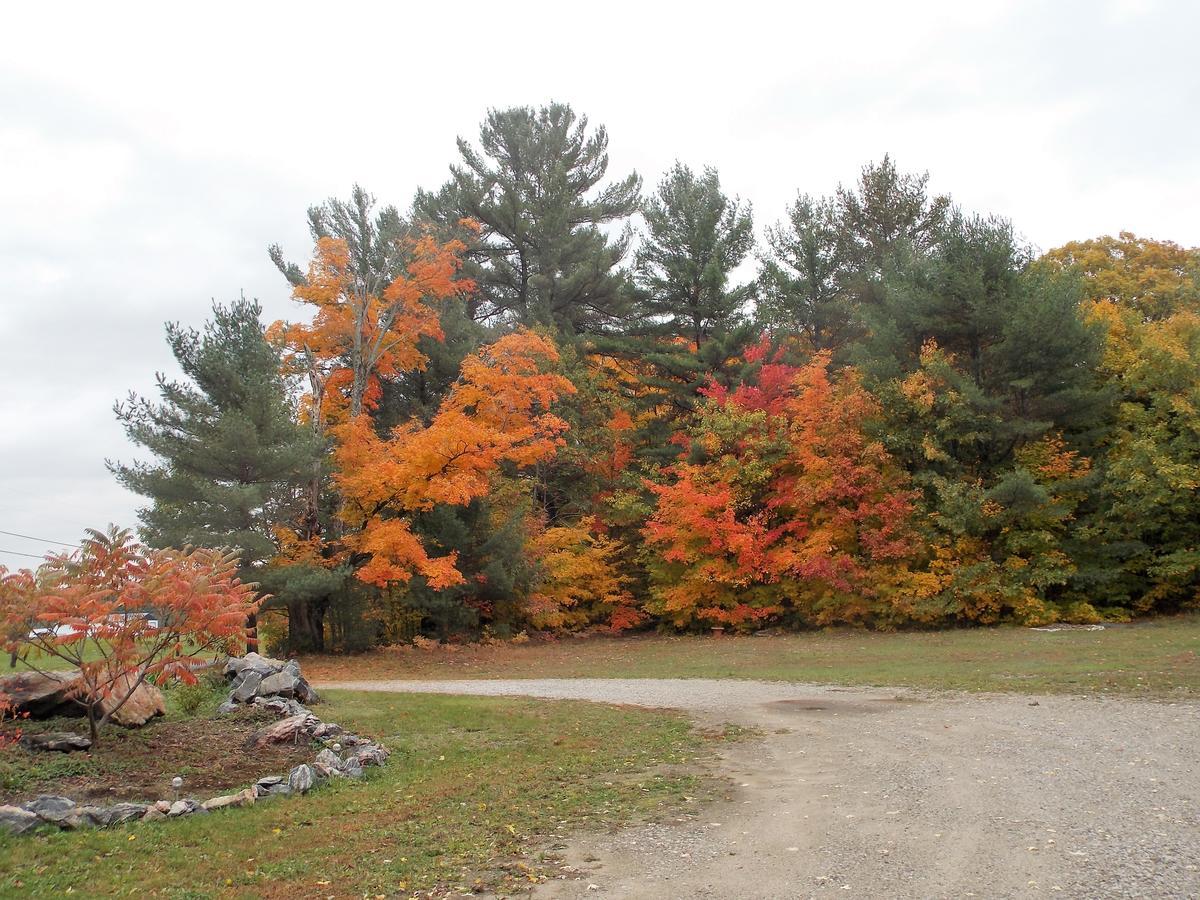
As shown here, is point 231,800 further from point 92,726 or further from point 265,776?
point 92,726

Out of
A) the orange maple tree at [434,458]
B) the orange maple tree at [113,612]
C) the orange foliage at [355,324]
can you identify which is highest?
the orange foliage at [355,324]

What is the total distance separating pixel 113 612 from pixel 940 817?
740cm

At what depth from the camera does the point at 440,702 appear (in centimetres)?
1205

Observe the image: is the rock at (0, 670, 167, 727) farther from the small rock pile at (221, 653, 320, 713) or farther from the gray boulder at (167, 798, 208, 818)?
the gray boulder at (167, 798, 208, 818)

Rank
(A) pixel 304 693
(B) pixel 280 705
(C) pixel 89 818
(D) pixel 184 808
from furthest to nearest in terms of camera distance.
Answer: (A) pixel 304 693 < (B) pixel 280 705 < (D) pixel 184 808 < (C) pixel 89 818

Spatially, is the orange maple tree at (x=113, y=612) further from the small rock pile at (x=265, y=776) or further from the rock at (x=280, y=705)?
the rock at (x=280, y=705)

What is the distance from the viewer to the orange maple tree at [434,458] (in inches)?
832

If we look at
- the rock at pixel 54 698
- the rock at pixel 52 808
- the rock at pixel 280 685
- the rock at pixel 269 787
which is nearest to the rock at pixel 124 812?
the rock at pixel 52 808

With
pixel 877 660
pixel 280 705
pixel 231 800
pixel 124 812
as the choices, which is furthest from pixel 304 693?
pixel 877 660

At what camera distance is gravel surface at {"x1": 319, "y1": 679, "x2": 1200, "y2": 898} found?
182 inches

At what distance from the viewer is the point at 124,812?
6012 mm

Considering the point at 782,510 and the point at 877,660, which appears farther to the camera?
the point at 782,510

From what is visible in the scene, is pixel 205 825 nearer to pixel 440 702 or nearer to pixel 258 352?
pixel 440 702

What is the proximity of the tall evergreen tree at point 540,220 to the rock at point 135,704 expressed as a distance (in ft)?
75.3
